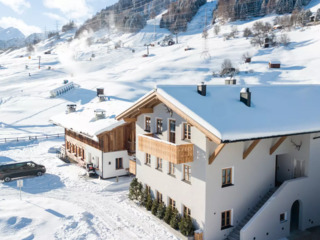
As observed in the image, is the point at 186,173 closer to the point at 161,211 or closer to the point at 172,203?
the point at 172,203

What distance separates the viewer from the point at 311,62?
65438 mm

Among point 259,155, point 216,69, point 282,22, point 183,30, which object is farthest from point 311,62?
point 183,30

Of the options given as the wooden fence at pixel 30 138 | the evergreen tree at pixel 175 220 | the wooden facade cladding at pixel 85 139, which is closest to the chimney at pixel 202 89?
the evergreen tree at pixel 175 220

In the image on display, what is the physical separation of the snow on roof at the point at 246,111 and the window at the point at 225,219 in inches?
178

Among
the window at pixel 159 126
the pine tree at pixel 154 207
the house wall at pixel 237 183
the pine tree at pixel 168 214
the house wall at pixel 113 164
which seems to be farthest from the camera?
the house wall at pixel 113 164

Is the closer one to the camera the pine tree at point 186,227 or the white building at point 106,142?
the pine tree at point 186,227

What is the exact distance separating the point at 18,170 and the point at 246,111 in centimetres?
1897

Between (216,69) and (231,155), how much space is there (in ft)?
196

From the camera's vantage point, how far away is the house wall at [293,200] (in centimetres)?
1558

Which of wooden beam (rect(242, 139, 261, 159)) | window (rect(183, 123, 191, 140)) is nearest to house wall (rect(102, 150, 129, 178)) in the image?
window (rect(183, 123, 191, 140))

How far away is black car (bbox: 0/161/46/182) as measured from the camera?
973 inches

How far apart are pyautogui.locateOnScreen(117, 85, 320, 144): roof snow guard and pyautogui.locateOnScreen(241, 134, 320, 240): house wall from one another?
173cm

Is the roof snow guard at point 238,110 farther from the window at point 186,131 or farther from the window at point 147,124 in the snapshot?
the window at point 186,131

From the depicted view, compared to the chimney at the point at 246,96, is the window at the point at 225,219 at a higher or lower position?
lower
